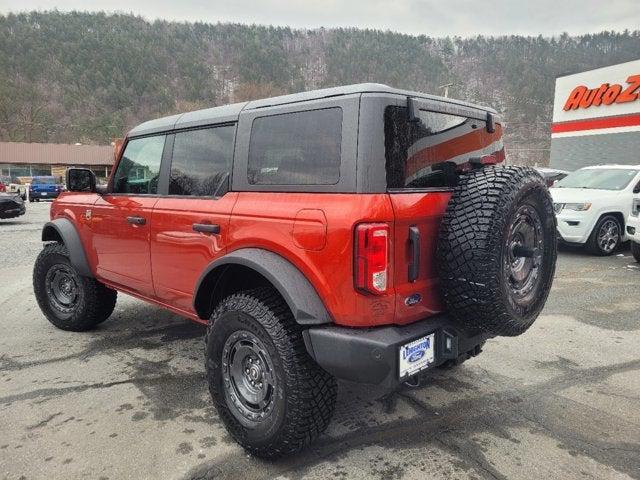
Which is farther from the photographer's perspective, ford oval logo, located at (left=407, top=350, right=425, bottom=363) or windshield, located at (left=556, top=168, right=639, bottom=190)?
windshield, located at (left=556, top=168, right=639, bottom=190)

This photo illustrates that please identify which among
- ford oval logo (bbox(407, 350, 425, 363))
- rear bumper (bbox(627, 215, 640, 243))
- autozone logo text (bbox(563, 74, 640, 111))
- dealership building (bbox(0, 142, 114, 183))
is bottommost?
ford oval logo (bbox(407, 350, 425, 363))

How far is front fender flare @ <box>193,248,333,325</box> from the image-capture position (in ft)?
7.45

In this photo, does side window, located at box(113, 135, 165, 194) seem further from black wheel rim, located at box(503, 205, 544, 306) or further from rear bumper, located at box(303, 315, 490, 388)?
black wheel rim, located at box(503, 205, 544, 306)

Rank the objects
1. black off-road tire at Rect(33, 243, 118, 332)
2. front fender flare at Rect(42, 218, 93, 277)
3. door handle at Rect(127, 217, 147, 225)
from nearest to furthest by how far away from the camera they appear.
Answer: door handle at Rect(127, 217, 147, 225), front fender flare at Rect(42, 218, 93, 277), black off-road tire at Rect(33, 243, 118, 332)

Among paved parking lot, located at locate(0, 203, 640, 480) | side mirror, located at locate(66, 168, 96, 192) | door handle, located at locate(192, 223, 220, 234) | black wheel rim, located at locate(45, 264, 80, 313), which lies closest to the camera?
paved parking lot, located at locate(0, 203, 640, 480)

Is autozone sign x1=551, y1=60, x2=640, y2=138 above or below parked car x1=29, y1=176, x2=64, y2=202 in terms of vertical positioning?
above

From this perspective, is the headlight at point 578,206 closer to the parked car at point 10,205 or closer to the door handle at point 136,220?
the door handle at point 136,220

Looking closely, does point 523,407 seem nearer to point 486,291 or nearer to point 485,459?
point 485,459

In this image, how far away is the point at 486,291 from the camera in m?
2.28

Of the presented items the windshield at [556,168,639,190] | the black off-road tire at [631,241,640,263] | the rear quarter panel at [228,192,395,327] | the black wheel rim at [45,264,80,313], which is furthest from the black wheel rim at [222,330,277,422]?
the windshield at [556,168,639,190]

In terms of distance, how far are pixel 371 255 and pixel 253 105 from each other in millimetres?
1262

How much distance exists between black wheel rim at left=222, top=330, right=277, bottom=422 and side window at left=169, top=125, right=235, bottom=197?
936mm

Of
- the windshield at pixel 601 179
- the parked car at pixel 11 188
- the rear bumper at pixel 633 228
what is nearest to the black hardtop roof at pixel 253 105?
A: the rear bumper at pixel 633 228

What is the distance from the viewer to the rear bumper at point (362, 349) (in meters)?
2.16
